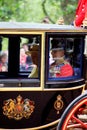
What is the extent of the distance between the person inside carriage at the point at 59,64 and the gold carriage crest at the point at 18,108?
440 mm

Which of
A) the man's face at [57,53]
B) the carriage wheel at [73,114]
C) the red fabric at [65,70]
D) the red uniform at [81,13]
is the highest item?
the red uniform at [81,13]

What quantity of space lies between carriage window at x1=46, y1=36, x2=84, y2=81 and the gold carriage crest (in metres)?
0.38

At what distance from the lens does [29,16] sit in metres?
→ 30.2

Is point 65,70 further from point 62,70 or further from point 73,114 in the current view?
point 73,114

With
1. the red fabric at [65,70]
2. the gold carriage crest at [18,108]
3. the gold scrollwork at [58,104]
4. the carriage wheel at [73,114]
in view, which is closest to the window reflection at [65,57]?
the red fabric at [65,70]

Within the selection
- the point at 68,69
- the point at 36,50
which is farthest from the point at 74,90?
the point at 36,50

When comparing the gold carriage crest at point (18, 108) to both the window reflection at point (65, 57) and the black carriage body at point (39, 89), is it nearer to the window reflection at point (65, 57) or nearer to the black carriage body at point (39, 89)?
the black carriage body at point (39, 89)

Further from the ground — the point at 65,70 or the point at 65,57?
the point at 65,57

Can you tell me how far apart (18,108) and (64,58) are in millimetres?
810

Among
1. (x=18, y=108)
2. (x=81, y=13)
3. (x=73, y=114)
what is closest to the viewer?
(x=73, y=114)

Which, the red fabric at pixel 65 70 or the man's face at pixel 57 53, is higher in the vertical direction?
the man's face at pixel 57 53

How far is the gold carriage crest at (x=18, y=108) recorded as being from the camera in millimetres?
6230

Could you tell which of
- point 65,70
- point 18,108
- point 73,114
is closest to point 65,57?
point 65,70

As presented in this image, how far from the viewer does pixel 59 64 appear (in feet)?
21.2
